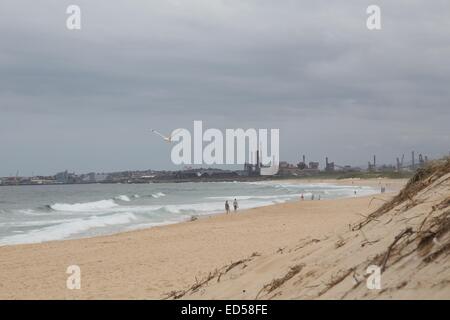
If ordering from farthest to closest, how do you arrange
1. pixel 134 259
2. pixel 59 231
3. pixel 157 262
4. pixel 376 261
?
pixel 59 231
pixel 134 259
pixel 157 262
pixel 376 261

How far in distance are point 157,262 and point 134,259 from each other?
3.65ft

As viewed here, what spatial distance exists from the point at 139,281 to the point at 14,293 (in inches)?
106

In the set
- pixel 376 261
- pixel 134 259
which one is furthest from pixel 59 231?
pixel 376 261

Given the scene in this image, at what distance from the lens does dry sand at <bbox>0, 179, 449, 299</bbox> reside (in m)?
5.87

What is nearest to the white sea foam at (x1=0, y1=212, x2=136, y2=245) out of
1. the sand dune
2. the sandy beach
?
the sandy beach

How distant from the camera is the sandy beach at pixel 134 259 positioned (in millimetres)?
10859

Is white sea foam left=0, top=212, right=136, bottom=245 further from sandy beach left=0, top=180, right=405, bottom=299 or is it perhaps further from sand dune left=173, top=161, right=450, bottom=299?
sand dune left=173, top=161, right=450, bottom=299

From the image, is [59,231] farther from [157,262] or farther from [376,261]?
[376,261]

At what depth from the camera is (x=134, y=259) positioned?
48.9ft

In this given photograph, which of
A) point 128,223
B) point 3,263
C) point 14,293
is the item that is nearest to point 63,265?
point 3,263

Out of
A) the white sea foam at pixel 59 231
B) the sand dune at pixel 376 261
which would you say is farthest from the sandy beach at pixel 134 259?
the white sea foam at pixel 59 231

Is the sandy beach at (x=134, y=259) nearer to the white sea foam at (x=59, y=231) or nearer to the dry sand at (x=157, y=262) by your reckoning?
the dry sand at (x=157, y=262)

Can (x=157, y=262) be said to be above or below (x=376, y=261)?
below
